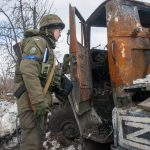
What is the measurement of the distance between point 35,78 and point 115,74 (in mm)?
1179

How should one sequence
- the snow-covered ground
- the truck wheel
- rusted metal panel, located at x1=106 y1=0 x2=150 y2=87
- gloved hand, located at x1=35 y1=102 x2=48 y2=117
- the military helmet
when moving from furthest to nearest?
the snow-covered ground → the truck wheel → rusted metal panel, located at x1=106 y1=0 x2=150 y2=87 → the military helmet → gloved hand, located at x1=35 y1=102 x2=48 y2=117

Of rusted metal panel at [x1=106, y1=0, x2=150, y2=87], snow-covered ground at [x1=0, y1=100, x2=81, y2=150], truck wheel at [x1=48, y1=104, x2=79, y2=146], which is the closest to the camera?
rusted metal panel at [x1=106, y1=0, x2=150, y2=87]

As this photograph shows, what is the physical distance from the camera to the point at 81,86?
4.69 metres

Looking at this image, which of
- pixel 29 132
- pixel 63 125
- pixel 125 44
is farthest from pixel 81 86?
pixel 63 125

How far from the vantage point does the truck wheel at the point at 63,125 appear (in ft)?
18.2

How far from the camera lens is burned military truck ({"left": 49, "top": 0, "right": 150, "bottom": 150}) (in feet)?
12.8

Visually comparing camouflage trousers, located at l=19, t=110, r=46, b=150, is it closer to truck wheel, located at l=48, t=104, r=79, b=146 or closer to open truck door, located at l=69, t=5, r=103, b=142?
open truck door, located at l=69, t=5, r=103, b=142

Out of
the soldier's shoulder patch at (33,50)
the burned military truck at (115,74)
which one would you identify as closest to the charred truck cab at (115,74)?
the burned military truck at (115,74)

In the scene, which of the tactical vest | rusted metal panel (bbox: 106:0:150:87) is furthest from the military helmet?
rusted metal panel (bbox: 106:0:150:87)

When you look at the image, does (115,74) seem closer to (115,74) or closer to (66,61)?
(115,74)

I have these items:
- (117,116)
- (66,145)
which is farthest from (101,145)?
(117,116)

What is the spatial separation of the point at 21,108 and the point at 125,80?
1.28m

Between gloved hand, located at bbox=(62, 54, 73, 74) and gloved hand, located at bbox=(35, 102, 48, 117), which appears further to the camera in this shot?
gloved hand, located at bbox=(62, 54, 73, 74)

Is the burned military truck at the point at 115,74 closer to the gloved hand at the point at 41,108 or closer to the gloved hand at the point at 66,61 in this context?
the gloved hand at the point at 66,61
